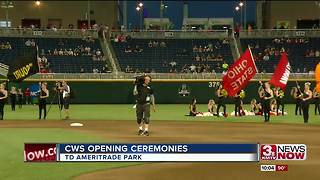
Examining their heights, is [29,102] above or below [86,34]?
below

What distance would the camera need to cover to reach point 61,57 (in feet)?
164

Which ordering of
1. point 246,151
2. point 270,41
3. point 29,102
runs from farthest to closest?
point 270,41 → point 29,102 → point 246,151

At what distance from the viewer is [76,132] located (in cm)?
2109

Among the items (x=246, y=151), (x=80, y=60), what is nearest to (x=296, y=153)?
(x=246, y=151)

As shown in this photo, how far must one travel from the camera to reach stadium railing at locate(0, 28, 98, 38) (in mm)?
51188

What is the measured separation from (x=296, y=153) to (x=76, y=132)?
12.1m

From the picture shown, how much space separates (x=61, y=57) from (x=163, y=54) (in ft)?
31.4

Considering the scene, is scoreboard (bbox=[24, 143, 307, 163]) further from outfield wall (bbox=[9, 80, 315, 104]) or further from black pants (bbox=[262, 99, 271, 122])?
outfield wall (bbox=[9, 80, 315, 104])

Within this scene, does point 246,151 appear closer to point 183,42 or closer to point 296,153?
point 296,153

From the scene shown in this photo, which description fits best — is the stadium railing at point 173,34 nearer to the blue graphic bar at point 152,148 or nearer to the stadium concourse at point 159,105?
the stadium concourse at point 159,105

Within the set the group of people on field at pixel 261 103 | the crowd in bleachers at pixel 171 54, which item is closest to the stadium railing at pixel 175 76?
the crowd in bleachers at pixel 171 54

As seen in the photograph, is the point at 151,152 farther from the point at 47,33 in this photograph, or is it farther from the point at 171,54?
the point at 47,33

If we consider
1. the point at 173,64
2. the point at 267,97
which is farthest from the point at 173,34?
the point at 267,97

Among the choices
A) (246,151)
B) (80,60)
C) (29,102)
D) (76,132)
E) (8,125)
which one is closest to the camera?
(246,151)
